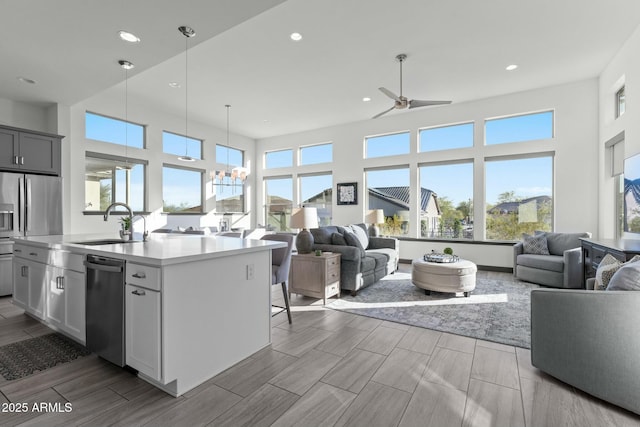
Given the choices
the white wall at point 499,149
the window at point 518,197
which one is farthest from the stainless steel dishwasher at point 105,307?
the window at point 518,197

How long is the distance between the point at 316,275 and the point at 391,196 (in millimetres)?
3965

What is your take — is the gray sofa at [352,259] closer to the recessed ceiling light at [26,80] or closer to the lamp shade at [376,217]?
the lamp shade at [376,217]

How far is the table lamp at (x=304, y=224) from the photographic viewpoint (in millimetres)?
3934

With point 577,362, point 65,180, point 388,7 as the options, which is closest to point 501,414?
point 577,362

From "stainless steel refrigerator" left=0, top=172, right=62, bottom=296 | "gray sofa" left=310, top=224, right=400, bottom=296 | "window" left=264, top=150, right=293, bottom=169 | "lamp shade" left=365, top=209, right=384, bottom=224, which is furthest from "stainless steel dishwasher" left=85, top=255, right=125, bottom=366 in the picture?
"window" left=264, top=150, right=293, bottom=169

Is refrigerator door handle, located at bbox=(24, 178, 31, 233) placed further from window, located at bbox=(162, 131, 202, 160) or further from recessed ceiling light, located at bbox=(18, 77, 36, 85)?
window, located at bbox=(162, 131, 202, 160)

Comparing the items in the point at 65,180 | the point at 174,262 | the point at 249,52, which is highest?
the point at 249,52

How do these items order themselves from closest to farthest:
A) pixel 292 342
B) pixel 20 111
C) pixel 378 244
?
pixel 292 342 → pixel 20 111 → pixel 378 244

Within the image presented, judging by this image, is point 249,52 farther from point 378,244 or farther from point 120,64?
point 378,244

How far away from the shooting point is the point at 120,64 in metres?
3.59

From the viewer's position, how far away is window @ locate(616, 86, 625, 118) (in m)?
4.46

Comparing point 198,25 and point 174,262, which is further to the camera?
point 198,25

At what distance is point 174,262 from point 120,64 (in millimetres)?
3130

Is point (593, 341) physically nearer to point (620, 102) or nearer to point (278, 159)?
point (620, 102)
